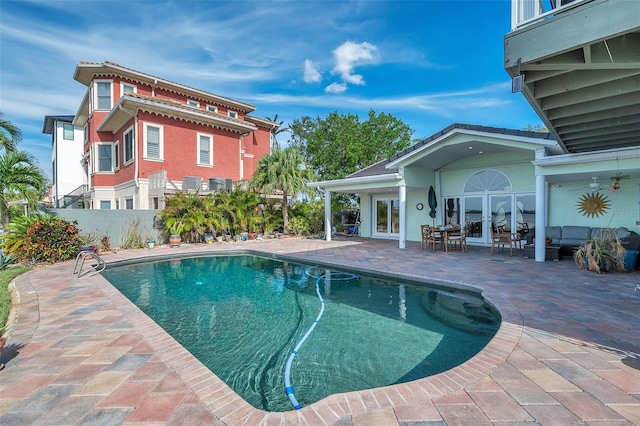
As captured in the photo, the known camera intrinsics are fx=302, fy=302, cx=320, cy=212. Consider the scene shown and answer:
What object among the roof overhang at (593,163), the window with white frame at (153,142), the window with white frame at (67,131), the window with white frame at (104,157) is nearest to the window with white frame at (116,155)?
the window with white frame at (104,157)

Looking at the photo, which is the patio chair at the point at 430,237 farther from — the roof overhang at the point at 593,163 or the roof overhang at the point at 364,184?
the roof overhang at the point at 593,163

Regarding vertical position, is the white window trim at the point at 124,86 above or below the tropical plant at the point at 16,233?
above

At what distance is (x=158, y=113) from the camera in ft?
51.4

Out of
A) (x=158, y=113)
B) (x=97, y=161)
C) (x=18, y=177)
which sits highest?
(x=158, y=113)

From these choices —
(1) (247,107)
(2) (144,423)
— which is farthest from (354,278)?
(1) (247,107)

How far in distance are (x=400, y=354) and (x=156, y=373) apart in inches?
118

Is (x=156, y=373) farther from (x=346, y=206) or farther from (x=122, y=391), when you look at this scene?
(x=346, y=206)

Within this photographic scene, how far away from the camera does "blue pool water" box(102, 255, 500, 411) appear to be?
11.9 ft

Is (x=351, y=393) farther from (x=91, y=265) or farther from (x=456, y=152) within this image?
(x=456, y=152)

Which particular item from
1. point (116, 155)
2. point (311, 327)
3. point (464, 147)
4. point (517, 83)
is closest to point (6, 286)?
point (311, 327)

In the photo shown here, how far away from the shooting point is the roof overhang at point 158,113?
579 inches

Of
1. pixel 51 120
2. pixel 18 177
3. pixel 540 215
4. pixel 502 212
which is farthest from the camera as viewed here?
pixel 51 120

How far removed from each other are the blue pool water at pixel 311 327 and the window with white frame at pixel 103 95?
12950 mm

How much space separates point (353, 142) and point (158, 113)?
46.4 feet
